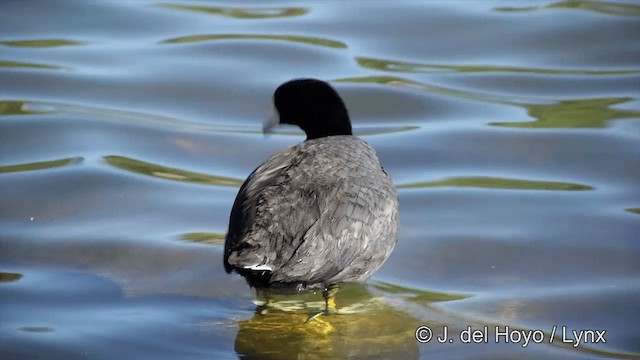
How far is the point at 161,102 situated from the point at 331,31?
7.28 ft

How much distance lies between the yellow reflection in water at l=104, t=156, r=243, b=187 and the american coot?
1.75 meters

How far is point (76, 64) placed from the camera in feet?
35.6

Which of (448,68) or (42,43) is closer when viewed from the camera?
(448,68)

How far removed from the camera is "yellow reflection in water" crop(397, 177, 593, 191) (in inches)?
330

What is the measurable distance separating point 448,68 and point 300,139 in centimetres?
220

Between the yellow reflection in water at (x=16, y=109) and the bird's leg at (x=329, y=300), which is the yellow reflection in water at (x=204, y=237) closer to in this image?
the bird's leg at (x=329, y=300)

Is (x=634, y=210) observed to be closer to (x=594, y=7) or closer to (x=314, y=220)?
(x=314, y=220)

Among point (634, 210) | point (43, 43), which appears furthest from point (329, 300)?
point (43, 43)

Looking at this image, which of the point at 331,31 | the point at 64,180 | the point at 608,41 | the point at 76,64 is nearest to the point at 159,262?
the point at 64,180

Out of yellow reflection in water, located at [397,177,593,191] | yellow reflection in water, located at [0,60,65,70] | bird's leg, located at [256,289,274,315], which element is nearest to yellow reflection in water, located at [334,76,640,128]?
yellow reflection in water, located at [397,177,593,191]

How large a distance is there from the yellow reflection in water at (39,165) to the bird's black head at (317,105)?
2.03 metres

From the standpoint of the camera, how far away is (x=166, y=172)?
873cm

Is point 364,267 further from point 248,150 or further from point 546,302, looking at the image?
point 248,150

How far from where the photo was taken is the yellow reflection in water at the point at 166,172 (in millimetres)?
8578
